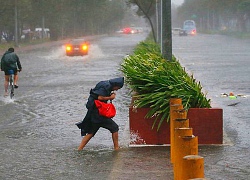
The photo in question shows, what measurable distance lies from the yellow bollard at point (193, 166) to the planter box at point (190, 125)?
4.68 m

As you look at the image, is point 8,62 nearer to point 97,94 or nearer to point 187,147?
point 97,94

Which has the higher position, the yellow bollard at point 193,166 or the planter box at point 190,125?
the yellow bollard at point 193,166

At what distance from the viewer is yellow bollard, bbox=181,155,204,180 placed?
18.9 ft

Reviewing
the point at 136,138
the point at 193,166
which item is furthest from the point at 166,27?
the point at 193,166

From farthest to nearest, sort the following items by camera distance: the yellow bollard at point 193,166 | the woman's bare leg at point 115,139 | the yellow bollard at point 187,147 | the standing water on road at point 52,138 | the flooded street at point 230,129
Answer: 1. the woman's bare leg at point 115,139
2. the standing water on road at point 52,138
3. the flooded street at point 230,129
4. the yellow bollard at point 187,147
5. the yellow bollard at point 193,166

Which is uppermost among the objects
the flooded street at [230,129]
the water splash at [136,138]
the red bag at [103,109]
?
the red bag at [103,109]

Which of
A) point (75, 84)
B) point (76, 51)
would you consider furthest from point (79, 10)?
point (75, 84)

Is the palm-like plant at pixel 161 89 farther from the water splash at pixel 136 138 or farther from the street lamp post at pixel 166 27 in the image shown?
the street lamp post at pixel 166 27

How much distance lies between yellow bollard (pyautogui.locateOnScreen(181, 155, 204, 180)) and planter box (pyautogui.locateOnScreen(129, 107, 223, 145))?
468 cm

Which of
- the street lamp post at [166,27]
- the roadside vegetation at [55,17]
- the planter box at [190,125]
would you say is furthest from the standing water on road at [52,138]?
the roadside vegetation at [55,17]

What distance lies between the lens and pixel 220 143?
10.6 metres

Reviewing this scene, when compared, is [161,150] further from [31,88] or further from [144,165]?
A: [31,88]

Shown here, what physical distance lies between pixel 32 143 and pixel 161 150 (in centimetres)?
238

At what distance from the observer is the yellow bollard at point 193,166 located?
227 inches
